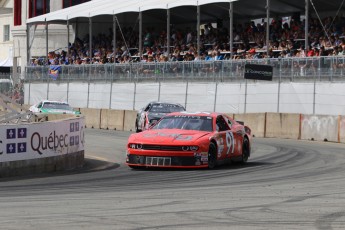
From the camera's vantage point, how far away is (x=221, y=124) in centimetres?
2078

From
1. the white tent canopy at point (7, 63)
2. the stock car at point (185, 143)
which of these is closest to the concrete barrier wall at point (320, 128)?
the stock car at point (185, 143)

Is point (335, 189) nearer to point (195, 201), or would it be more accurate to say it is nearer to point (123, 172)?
point (195, 201)

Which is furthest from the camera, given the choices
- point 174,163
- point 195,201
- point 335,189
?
point 174,163

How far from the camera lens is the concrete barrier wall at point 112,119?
40688 millimetres

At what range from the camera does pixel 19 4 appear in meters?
73.4

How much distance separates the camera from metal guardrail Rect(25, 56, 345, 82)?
1323 inches

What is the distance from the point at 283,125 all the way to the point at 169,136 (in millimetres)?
14936

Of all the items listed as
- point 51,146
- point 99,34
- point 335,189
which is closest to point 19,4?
→ point 99,34

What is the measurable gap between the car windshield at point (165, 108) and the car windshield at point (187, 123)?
481 inches

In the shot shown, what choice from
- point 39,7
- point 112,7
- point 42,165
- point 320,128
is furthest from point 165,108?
point 39,7

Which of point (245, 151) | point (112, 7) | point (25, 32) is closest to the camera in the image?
point (245, 151)

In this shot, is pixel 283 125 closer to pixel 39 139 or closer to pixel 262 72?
pixel 262 72

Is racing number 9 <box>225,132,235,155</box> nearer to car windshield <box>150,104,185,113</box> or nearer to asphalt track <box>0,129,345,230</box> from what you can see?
asphalt track <box>0,129,345,230</box>

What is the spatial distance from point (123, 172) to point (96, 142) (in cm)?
1103
